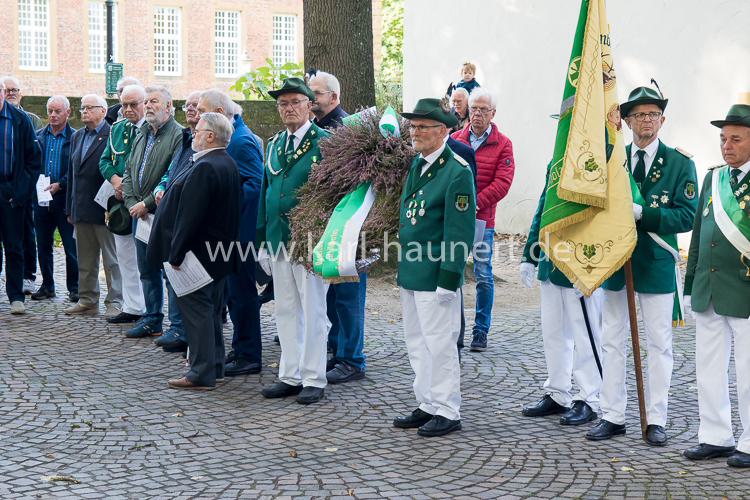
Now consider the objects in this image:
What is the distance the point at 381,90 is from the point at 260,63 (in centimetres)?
1571

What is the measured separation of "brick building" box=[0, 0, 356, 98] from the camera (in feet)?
125

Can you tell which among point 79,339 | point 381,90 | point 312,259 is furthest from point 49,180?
point 381,90

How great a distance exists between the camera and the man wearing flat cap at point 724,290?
19.2 feet

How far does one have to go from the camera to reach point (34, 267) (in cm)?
1159

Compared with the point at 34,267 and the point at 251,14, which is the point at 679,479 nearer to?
the point at 34,267

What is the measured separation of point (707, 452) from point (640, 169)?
5.89ft

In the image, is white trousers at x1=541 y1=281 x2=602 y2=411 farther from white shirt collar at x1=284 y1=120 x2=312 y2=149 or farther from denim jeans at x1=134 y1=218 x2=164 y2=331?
denim jeans at x1=134 y1=218 x2=164 y2=331

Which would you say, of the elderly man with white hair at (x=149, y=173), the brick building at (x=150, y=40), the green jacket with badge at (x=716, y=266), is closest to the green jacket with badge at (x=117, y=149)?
the elderly man with white hair at (x=149, y=173)

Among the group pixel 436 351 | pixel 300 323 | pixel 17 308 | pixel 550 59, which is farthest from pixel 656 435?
pixel 550 59

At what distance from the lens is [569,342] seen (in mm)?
6973

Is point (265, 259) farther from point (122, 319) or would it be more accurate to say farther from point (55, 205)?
point (55, 205)

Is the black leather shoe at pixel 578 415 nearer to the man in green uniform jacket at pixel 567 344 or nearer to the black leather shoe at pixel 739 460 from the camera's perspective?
the man in green uniform jacket at pixel 567 344

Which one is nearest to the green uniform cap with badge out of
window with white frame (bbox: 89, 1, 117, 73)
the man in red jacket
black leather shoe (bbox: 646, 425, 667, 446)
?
Result: black leather shoe (bbox: 646, 425, 667, 446)

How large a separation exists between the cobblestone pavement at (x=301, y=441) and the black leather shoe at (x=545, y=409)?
0.09 meters
